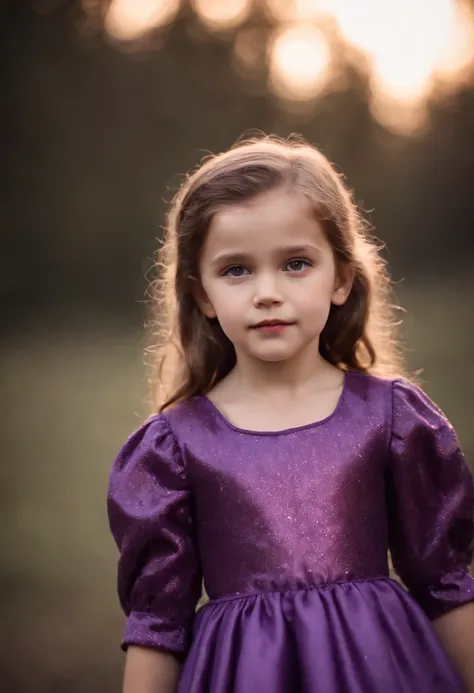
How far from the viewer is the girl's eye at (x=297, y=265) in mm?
1205

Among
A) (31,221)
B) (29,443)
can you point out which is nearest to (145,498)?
(29,443)

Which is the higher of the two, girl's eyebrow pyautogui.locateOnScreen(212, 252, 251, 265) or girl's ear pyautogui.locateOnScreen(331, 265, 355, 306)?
girl's eyebrow pyautogui.locateOnScreen(212, 252, 251, 265)

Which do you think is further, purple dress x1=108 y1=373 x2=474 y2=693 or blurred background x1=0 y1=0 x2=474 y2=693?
blurred background x1=0 y1=0 x2=474 y2=693

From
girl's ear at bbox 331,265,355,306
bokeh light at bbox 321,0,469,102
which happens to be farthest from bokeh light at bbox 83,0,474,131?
girl's ear at bbox 331,265,355,306

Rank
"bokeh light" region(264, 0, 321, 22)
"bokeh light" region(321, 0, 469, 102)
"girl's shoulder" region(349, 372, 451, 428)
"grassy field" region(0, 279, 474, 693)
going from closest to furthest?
"girl's shoulder" region(349, 372, 451, 428) → "grassy field" region(0, 279, 474, 693) → "bokeh light" region(321, 0, 469, 102) → "bokeh light" region(264, 0, 321, 22)

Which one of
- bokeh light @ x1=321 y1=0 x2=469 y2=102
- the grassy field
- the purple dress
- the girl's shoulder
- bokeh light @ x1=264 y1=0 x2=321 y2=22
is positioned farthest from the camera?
bokeh light @ x1=264 y1=0 x2=321 y2=22

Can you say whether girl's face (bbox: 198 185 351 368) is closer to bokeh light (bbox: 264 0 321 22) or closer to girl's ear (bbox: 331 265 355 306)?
girl's ear (bbox: 331 265 355 306)

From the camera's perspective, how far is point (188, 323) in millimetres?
1362

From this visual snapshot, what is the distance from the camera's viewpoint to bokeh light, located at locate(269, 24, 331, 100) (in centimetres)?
279

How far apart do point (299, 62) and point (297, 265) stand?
1.79 m

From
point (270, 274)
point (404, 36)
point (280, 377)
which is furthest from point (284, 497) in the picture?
point (404, 36)

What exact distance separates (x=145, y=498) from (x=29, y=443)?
157 cm

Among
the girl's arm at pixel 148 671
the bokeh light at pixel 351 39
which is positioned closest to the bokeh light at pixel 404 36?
the bokeh light at pixel 351 39

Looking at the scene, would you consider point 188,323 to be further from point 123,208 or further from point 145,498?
point 123,208
